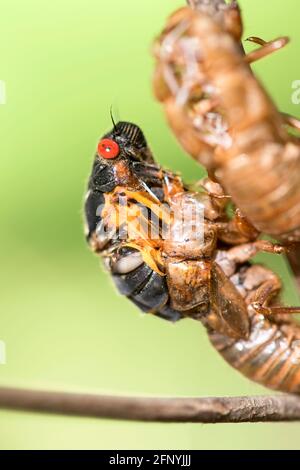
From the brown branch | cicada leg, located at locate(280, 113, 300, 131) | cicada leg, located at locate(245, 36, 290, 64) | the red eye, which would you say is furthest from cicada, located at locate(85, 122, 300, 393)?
cicada leg, located at locate(245, 36, 290, 64)

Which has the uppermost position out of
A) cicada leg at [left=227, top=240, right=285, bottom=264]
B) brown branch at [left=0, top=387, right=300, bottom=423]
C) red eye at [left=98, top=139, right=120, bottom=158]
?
red eye at [left=98, top=139, right=120, bottom=158]

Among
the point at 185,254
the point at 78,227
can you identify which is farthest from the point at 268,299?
the point at 78,227

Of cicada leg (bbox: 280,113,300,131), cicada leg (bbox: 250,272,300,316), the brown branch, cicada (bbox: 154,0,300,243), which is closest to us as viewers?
cicada (bbox: 154,0,300,243)

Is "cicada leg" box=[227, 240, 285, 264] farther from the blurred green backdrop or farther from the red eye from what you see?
the blurred green backdrop

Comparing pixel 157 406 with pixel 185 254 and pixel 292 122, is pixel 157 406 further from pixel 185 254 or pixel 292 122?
pixel 292 122
